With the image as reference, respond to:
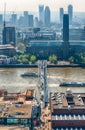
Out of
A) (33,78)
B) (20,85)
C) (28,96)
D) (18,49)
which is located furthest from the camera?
(18,49)

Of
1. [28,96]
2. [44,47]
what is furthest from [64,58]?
[28,96]

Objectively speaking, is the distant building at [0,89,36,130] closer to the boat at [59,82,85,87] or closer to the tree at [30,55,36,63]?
the boat at [59,82,85,87]

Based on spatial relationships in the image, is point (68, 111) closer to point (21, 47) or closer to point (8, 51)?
point (8, 51)

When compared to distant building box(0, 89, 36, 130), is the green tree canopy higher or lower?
lower

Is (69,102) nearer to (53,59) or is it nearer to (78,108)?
(78,108)

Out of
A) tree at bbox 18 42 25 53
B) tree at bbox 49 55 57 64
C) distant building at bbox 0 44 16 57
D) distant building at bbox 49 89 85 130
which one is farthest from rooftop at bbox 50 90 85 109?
tree at bbox 18 42 25 53

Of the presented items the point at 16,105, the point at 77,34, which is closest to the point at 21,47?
the point at 77,34
